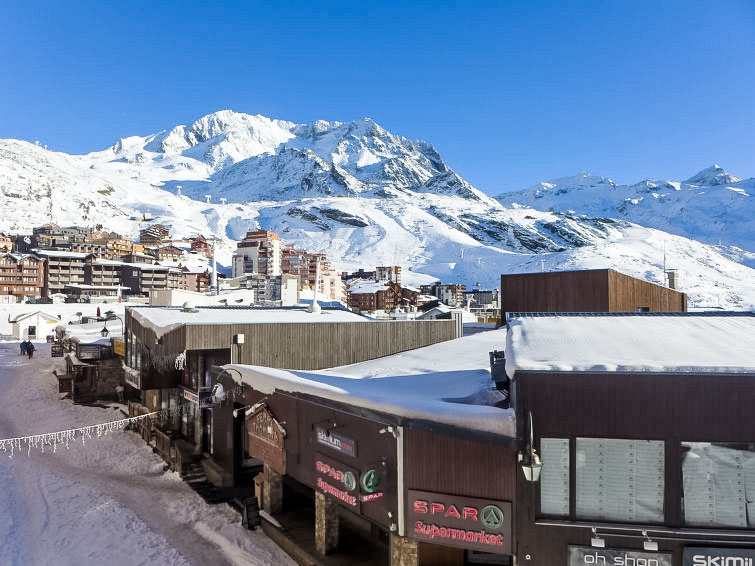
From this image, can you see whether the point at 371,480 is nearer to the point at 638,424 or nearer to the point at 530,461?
the point at 530,461

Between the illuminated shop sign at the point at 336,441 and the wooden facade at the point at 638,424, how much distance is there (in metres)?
4.37

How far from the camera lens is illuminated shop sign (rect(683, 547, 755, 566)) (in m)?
7.61

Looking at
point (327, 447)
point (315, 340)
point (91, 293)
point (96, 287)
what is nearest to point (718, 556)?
point (327, 447)

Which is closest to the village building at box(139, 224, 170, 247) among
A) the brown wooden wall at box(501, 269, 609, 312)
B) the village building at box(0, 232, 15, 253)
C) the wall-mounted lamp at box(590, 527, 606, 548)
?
the village building at box(0, 232, 15, 253)

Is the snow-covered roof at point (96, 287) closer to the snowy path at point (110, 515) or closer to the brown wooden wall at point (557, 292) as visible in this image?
the snowy path at point (110, 515)

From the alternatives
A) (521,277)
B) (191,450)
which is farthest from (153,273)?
(521,277)

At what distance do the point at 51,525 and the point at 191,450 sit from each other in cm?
604

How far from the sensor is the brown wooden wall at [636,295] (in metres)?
19.1

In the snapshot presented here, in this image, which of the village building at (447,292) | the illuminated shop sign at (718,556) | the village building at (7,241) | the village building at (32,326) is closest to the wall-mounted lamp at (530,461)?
the illuminated shop sign at (718,556)

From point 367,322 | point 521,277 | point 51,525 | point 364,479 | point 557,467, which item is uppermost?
point 521,277

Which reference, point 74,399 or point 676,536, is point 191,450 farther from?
point 676,536

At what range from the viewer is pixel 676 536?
7.79 metres

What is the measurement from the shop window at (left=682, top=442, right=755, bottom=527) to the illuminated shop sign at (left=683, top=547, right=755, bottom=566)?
1.41 ft

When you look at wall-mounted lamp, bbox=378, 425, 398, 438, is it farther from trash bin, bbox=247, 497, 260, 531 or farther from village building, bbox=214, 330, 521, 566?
trash bin, bbox=247, 497, 260, 531
